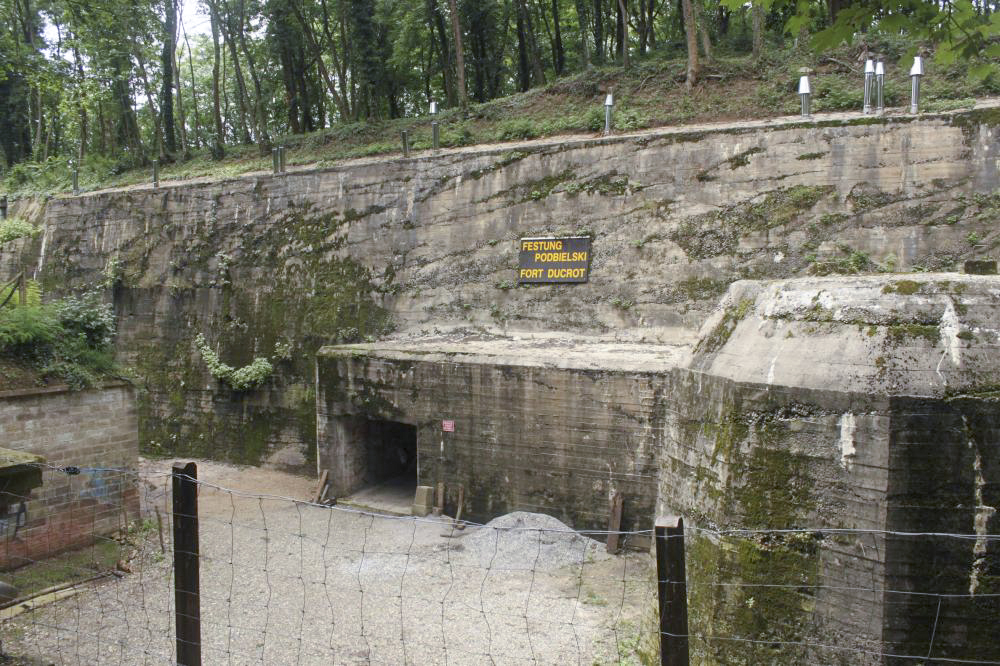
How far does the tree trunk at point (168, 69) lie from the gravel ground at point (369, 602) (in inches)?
778

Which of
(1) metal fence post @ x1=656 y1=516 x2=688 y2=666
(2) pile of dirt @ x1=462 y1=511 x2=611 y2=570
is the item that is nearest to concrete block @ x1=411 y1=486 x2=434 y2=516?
(2) pile of dirt @ x1=462 y1=511 x2=611 y2=570

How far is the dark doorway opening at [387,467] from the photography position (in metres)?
12.4

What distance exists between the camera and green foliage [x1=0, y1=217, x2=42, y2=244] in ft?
64.0

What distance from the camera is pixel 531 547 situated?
9.66 m

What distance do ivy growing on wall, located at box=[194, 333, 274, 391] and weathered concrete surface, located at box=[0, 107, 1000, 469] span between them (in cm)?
30

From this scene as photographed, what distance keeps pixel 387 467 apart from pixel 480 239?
4688 millimetres

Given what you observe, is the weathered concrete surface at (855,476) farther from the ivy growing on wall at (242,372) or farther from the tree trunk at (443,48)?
the tree trunk at (443,48)

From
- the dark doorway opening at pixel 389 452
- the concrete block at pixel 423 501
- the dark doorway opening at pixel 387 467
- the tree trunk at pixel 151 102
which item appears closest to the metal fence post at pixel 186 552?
the concrete block at pixel 423 501

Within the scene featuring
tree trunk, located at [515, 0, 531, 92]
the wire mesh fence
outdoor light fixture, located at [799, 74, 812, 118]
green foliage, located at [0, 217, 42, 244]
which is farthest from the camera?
tree trunk, located at [515, 0, 531, 92]

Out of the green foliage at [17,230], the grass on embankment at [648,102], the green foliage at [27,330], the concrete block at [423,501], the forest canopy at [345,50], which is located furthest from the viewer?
the forest canopy at [345,50]

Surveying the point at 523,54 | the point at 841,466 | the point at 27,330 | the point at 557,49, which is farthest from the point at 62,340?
the point at 557,49

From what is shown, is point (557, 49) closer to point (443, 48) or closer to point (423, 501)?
point (443, 48)

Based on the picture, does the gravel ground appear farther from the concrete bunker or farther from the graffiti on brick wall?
the concrete bunker

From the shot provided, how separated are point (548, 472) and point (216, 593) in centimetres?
460
